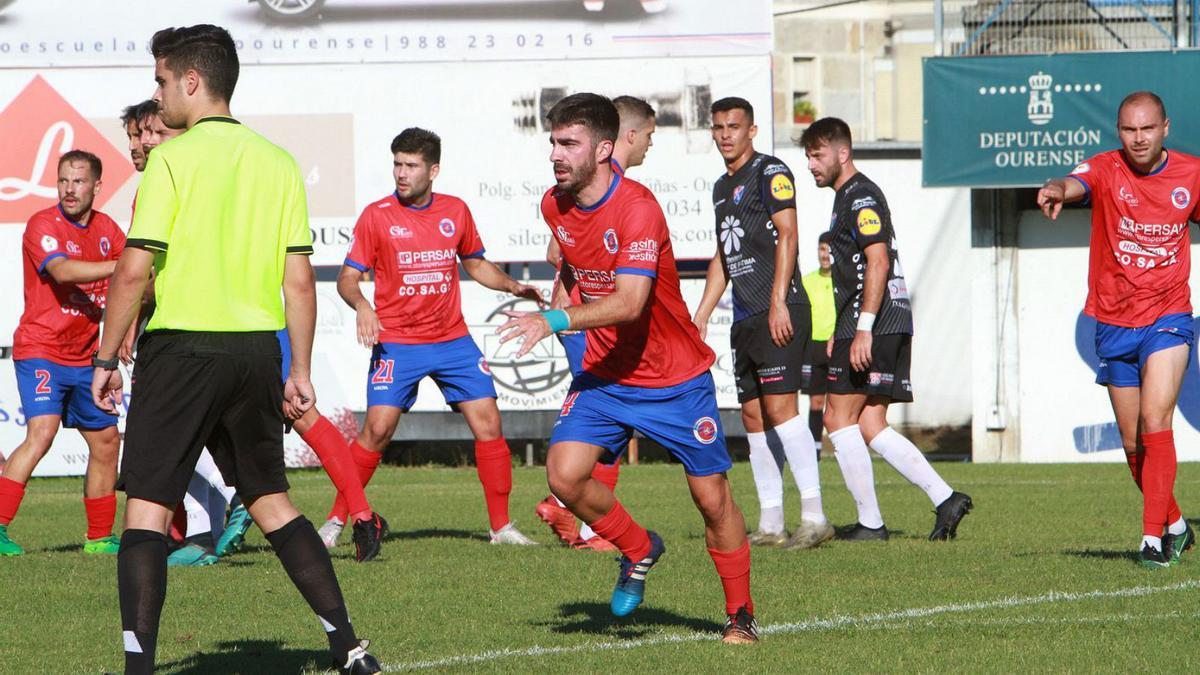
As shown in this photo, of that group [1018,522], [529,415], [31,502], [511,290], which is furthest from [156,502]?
[529,415]

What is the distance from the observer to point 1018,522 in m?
10.4

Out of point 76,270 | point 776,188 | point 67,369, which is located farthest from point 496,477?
point 76,270

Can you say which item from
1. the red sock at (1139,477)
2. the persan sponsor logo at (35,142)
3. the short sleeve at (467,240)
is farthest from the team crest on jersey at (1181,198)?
the persan sponsor logo at (35,142)

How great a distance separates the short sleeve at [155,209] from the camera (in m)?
4.81

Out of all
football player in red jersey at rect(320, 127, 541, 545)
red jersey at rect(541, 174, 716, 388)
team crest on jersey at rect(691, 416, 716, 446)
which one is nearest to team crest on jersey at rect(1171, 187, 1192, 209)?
red jersey at rect(541, 174, 716, 388)

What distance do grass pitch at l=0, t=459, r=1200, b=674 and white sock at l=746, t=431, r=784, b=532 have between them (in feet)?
1.26

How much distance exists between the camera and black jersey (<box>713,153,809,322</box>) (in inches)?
355

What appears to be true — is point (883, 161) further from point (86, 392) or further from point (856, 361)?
point (86, 392)

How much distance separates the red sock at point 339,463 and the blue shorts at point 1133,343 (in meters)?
3.81

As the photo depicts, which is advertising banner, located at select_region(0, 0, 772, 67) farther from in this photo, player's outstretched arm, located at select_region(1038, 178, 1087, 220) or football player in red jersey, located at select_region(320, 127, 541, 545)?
player's outstretched arm, located at select_region(1038, 178, 1087, 220)

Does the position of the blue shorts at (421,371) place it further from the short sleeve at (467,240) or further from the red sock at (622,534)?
the red sock at (622,534)

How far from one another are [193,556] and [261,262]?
388 cm

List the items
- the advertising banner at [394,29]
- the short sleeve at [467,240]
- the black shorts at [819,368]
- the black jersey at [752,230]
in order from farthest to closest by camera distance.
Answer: the advertising banner at [394,29] → the black shorts at [819,368] → the short sleeve at [467,240] → the black jersey at [752,230]

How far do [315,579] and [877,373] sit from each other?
485 cm
